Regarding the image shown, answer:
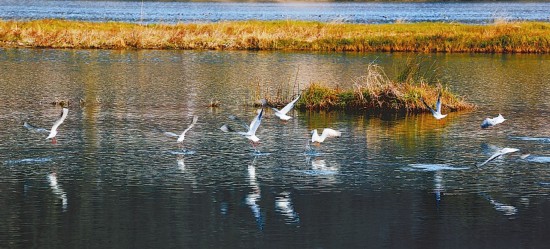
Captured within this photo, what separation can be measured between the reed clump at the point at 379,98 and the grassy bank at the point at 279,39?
82.3ft

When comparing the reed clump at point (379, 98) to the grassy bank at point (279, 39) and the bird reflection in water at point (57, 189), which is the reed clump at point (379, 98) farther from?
the grassy bank at point (279, 39)

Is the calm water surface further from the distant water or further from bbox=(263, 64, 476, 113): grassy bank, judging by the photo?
the distant water

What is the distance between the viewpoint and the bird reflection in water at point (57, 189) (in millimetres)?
17203

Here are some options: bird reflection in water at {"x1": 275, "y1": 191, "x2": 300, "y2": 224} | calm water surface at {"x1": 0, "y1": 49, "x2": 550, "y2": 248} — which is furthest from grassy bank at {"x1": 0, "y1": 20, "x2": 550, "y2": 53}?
bird reflection in water at {"x1": 275, "y1": 191, "x2": 300, "y2": 224}

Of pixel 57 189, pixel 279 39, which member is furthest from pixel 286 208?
pixel 279 39

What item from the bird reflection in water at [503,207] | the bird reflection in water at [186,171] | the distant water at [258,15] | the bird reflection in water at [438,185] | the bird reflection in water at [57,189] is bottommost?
the distant water at [258,15]

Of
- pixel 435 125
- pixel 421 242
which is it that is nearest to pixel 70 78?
pixel 435 125

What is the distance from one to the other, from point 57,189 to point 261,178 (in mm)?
3829

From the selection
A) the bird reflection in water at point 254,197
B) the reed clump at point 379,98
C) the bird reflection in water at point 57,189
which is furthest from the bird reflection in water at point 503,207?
the reed clump at point 379,98

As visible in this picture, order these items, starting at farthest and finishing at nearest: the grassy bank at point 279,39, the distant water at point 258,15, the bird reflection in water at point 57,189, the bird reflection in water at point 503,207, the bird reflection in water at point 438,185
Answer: the distant water at point 258,15 < the grassy bank at point 279,39 < the bird reflection in water at point 438,185 < the bird reflection in water at point 57,189 < the bird reflection in water at point 503,207

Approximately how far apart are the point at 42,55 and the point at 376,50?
59.8 ft

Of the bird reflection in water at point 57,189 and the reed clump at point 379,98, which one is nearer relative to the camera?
the bird reflection in water at point 57,189

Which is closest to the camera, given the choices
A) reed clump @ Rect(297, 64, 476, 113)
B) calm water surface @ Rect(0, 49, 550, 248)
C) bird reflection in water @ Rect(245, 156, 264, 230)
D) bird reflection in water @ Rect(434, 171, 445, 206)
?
calm water surface @ Rect(0, 49, 550, 248)

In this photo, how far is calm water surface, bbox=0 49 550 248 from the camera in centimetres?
1535
